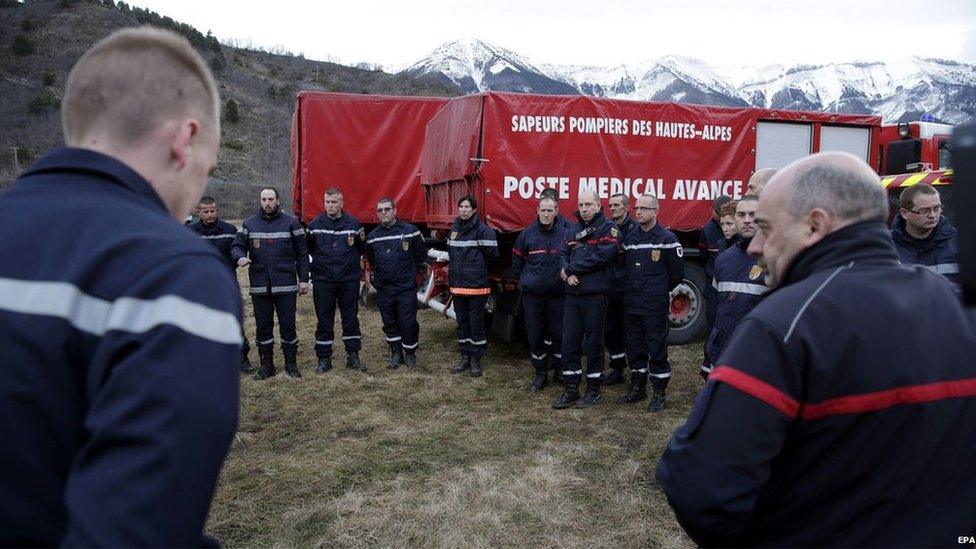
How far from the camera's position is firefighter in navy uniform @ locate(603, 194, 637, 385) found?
613 centimetres

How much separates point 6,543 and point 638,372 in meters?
5.43

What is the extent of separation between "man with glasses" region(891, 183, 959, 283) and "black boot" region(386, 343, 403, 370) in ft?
16.4

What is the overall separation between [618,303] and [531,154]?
1.90m

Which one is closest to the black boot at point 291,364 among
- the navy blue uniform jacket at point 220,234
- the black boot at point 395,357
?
the black boot at point 395,357

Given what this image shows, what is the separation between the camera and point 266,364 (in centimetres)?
698

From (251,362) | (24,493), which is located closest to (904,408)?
(24,493)

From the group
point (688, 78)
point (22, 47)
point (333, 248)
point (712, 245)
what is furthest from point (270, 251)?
point (688, 78)

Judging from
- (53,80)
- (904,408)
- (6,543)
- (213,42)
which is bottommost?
(6,543)

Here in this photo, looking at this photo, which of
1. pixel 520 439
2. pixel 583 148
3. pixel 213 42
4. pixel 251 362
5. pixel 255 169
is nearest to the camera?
pixel 520 439

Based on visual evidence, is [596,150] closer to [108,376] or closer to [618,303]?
[618,303]

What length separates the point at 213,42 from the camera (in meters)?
59.8

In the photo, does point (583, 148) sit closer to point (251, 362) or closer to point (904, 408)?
point (251, 362)

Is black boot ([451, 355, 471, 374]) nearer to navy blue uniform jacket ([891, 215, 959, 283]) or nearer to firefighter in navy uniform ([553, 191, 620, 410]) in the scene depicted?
firefighter in navy uniform ([553, 191, 620, 410])

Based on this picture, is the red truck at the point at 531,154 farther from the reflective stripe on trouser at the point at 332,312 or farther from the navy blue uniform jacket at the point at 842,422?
the navy blue uniform jacket at the point at 842,422
